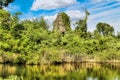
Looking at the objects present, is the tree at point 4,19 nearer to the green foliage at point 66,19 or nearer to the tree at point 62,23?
the tree at point 62,23

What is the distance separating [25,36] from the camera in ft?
175

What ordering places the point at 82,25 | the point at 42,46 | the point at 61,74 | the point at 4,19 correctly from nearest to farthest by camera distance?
the point at 61,74 < the point at 4,19 < the point at 42,46 < the point at 82,25

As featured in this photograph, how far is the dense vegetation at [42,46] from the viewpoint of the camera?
1988 inches

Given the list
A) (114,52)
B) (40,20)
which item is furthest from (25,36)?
(40,20)

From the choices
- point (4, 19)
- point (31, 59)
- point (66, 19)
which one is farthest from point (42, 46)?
point (66, 19)

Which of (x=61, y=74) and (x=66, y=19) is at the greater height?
(x=66, y=19)

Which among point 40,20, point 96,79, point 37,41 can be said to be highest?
point 40,20

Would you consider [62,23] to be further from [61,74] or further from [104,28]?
[61,74]

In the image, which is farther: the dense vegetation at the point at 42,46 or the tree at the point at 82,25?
the tree at the point at 82,25

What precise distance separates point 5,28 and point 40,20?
23218mm

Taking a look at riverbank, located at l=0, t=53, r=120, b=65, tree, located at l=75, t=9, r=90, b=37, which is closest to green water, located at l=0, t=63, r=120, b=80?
riverbank, located at l=0, t=53, r=120, b=65

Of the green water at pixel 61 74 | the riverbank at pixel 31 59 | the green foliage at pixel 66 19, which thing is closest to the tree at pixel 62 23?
the green foliage at pixel 66 19

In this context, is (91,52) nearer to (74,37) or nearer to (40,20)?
(74,37)

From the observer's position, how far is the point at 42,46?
53.9 metres
